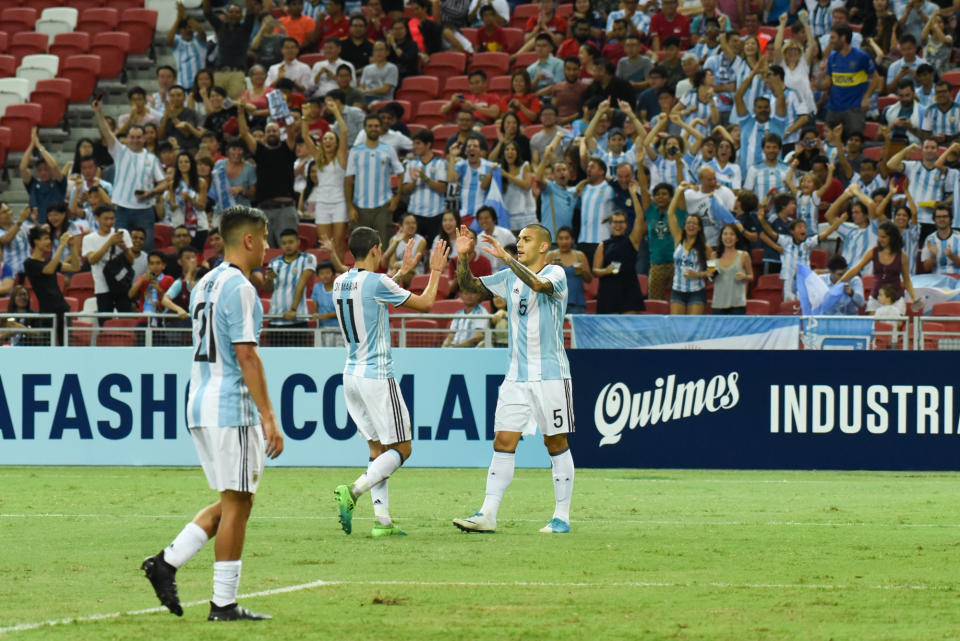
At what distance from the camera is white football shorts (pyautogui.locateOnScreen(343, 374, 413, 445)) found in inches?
448

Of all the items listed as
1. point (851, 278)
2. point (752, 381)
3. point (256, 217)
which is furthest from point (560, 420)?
point (851, 278)

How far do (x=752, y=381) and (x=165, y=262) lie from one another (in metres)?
8.05

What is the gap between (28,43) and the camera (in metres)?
28.3

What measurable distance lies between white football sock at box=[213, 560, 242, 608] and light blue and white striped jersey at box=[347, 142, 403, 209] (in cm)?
1401

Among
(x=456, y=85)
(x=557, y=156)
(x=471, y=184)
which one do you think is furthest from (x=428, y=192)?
(x=456, y=85)

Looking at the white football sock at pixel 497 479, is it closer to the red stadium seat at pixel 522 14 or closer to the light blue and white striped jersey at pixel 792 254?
the light blue and white striped jersey at pixel 792 254

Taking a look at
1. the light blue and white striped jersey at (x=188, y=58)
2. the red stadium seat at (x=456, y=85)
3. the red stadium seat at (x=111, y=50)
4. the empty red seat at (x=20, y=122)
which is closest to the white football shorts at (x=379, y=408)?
the red stadium seat at (x=456, y=85)

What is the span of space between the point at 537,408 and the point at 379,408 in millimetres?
1230

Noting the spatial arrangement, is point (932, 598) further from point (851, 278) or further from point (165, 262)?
point (165, 262)

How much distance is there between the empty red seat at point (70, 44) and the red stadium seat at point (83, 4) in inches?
49.2

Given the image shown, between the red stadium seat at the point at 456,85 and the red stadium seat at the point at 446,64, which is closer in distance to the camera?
the red stadium seat at the point at 456,85

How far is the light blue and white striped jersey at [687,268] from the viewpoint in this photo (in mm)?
18703

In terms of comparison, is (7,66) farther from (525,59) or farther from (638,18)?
(638,18)

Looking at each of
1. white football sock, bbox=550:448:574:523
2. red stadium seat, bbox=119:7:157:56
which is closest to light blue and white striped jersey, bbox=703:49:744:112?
white football sock, bbox=550:448:574:523
